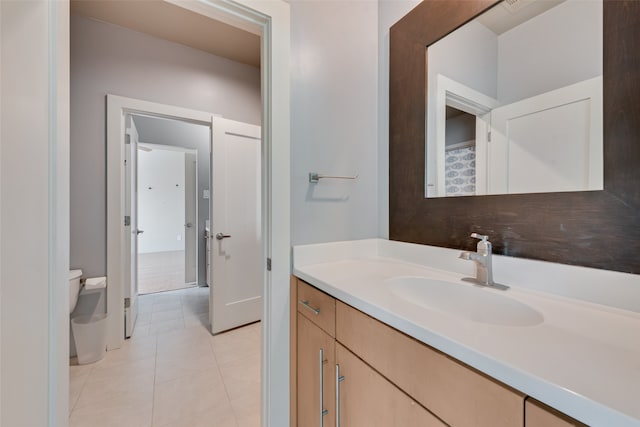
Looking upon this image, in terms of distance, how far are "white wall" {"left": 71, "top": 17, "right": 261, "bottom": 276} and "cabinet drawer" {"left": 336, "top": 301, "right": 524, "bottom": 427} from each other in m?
2.18

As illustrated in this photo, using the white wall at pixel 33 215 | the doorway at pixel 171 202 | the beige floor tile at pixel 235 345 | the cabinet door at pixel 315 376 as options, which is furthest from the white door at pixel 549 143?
the doorway at pixel 171 202

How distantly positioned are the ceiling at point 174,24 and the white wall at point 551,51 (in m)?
1.94

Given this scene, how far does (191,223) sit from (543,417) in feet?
13.4

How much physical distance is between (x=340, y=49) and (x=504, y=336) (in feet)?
4.46

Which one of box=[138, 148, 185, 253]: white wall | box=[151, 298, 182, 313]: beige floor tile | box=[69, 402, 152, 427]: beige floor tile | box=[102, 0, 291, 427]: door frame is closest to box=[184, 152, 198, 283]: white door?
box=[151, 298, 182, 313]: beige floor tile

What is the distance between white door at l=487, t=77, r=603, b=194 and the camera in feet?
2.49

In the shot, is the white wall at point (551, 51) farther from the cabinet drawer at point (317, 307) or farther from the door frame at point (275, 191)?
the cabinet drawer at point (317, 307)

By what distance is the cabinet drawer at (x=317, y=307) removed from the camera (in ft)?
2.93

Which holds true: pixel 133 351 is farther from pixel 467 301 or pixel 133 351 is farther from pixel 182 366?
pixel 467 301

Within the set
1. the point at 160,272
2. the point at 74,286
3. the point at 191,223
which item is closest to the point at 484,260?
the point at 74,286

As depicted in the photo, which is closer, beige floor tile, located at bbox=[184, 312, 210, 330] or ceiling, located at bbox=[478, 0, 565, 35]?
ceiling, located at bbox=[478, 0, 565, 35]

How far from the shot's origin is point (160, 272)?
444cm

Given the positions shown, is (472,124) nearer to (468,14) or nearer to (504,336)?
(468,14)

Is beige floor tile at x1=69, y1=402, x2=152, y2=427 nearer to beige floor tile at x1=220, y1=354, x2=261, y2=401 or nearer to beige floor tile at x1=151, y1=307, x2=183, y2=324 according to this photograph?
beige floor tile at x1=220, y1=354, x2=261, y2=401
